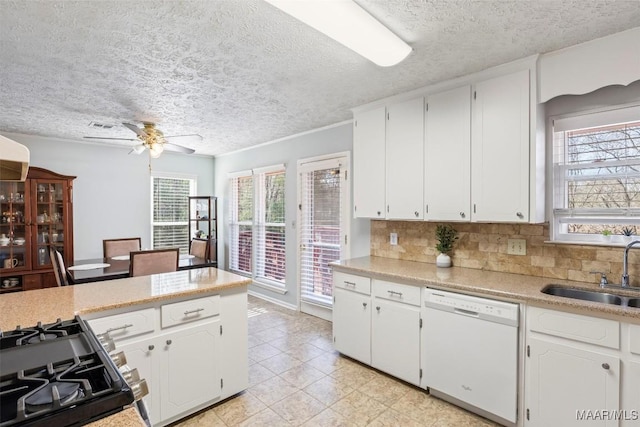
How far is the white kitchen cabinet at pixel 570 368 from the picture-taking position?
168 centimetres

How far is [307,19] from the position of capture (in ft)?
5.11

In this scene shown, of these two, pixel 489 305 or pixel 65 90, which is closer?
pixel 489 305

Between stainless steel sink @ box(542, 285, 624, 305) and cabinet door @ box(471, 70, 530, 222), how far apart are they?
482 millimetres

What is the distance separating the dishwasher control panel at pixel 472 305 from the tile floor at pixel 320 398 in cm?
70

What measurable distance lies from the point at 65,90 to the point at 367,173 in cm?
270

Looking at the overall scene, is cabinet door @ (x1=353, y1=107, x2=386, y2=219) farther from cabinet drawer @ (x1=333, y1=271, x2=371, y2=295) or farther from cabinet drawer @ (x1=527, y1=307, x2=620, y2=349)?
cabinet drawer @ (x1=527, y1=307, x2=620, y2=349)

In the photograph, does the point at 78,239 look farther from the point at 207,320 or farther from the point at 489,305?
the point at 489,305

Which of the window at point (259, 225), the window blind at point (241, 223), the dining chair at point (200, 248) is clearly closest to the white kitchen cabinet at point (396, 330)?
the window at point (259, 225)

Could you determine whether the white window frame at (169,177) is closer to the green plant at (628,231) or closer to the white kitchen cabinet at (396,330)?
the white kitchen cabinet at (396,330)

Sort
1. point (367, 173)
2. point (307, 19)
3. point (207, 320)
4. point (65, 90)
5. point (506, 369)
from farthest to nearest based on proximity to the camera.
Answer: point (367, 173), point (65, 90), point (207, 320), point (506, 369), point (307, 19)

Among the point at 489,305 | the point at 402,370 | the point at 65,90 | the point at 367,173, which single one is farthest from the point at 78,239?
the point at 489,305

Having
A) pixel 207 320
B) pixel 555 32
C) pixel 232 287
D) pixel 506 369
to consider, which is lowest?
pixel 506 369

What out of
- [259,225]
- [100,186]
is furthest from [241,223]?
[100,186]

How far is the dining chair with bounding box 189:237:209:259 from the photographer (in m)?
4.41
